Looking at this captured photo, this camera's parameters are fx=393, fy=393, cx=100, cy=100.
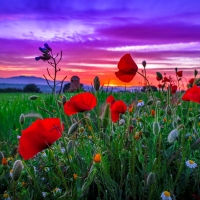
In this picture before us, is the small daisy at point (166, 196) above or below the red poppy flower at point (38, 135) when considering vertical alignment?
below

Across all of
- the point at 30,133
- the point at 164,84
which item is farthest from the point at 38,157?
the point at 164,84

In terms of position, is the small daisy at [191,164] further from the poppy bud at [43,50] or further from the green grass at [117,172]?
the poppy bud at [43,50]

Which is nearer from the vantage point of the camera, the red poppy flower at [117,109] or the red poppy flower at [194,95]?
the red poppy flower at [194,95]

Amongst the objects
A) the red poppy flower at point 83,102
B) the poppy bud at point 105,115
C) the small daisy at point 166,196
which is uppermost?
the red poppy flower at point 83,102

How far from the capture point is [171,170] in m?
2.62

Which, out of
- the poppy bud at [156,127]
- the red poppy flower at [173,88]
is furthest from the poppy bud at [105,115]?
the red poppy flower at [173,88]

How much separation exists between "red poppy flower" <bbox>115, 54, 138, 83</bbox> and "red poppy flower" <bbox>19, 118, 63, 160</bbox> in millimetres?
780

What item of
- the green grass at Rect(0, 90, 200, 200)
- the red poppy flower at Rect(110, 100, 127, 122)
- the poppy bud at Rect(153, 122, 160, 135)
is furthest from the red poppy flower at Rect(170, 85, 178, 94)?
the poppy bud at Rect(153, 122, 160, 135)

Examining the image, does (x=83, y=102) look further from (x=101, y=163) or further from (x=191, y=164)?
(x=191, y=164)

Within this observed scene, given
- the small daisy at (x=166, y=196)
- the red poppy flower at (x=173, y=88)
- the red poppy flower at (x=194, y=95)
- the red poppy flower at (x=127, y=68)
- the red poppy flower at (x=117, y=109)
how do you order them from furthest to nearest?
1. the red poppy flower at (x=173, y=88)
2. the red poppy flower at (x=117, y=109)
3. the red poppy flower at (x=127, y=68)
4. the red poppy flower at (x=194, y=95)
5. the small daisy at (x=166, y=196)

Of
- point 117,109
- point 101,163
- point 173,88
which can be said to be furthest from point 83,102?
point 173,88

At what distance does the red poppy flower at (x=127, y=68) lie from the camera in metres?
2.51

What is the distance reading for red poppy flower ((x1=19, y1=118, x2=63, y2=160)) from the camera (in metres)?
1.88

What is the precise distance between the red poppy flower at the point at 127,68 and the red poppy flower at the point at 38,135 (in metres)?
0.78
